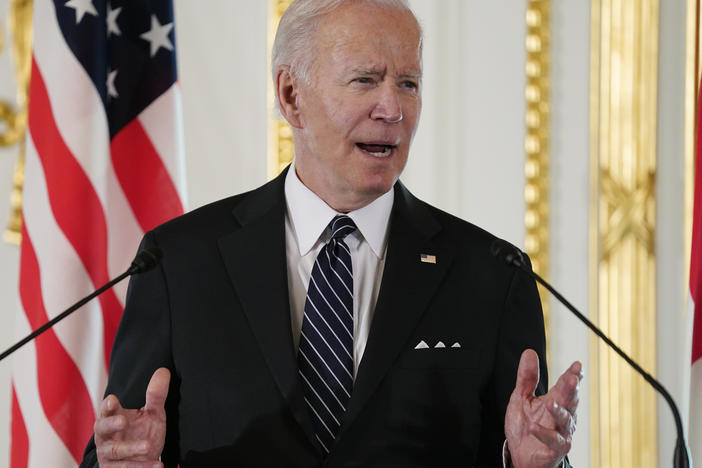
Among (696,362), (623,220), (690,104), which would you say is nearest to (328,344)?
Answer: (696,362)

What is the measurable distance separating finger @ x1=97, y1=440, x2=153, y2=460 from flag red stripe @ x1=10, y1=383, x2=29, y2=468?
1.01 m

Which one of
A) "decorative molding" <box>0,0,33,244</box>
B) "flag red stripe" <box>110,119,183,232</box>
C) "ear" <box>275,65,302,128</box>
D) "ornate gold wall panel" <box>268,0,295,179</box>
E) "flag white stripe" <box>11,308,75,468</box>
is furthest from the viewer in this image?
"ornate gold wall panel" <box>268,0,295,179</box>

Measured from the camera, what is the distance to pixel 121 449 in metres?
1.20

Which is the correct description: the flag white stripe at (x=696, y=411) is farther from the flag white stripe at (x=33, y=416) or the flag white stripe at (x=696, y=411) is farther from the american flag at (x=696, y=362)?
the flag white stripe at (x=33, y=416)

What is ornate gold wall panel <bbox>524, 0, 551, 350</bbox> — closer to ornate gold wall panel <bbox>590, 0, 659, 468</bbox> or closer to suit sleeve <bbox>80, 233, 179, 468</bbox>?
ornate gold wall panel <bbox>590, 0, 659, 468</bbox>

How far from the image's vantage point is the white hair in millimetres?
1521

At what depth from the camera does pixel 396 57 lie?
147 centimetres

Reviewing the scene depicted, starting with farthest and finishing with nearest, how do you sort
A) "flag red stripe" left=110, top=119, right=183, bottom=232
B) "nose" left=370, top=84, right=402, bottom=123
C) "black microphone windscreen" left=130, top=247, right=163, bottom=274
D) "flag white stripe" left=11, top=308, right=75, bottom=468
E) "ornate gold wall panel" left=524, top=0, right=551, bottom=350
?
"ornate gold wall panel" left=524, top=0, right=551, bottom=350 < "flag red stripe" left=110, top=119, right=183, bottom=232 < "flag white stripe" left=11, top=308, right=75, bottom=468 < "nose" left=370, top=84, right=402, bottom=123 < "black microphone windscreen" left=130, top=247, right=163, bottom=274

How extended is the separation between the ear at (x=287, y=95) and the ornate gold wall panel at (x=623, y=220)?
136 centimetres

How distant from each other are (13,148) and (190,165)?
458mm

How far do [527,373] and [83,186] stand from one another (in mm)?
1286

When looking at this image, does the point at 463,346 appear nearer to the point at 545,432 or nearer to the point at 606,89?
the point at 545,432

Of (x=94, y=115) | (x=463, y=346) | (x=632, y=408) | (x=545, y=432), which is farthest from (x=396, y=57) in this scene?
(x=632, y=408)

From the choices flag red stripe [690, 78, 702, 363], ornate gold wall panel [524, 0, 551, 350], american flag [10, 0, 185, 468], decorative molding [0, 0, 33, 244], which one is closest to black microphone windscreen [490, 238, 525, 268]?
A: flag red stripe [690, 78, 702, 363]
